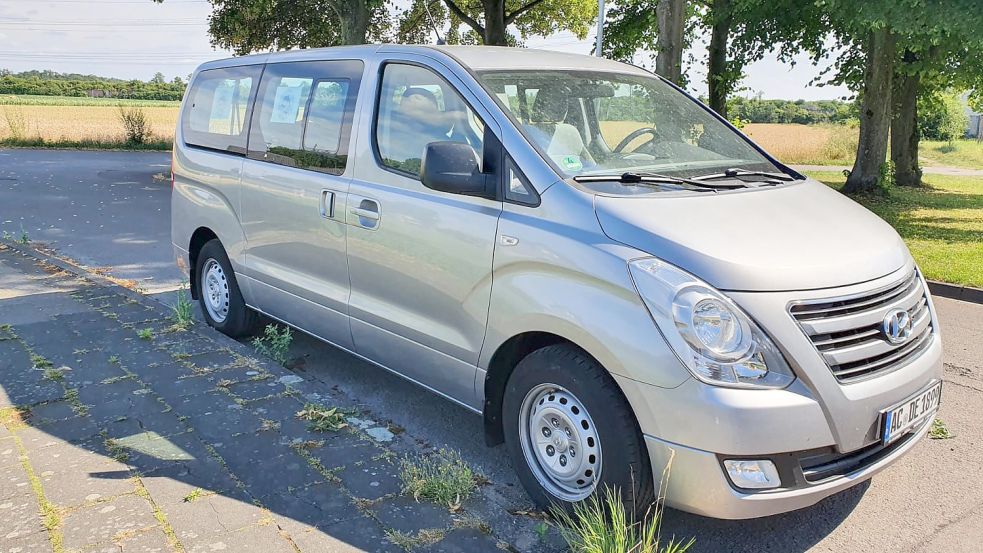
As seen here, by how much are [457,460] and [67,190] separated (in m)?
14.2

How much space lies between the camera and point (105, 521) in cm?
309

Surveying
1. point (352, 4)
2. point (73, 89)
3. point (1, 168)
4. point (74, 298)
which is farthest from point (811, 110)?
point (73, 89)

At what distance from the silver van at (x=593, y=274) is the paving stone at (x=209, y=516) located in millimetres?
1098

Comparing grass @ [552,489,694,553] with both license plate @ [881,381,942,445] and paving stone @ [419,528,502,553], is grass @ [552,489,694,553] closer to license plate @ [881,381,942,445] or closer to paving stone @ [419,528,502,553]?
paving stone @ [419,528,502,553]

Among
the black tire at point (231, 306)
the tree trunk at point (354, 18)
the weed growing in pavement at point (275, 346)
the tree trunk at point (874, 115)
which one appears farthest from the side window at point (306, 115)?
the tree trunk at point (874, 115)

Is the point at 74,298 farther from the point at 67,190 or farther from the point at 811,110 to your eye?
the point at 811,110

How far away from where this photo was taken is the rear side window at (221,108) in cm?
535

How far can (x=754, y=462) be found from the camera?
107 inches

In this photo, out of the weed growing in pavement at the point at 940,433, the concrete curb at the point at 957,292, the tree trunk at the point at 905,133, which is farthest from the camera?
the tree trunk at the point at 905,133

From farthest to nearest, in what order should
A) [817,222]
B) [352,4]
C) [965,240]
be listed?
[352,4]
[965,240]
[817,222]

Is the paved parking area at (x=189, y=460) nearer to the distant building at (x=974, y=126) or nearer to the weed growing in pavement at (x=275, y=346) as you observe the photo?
the weed growing in pavement at (x=275, y=346)

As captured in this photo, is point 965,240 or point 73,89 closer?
point 965,240

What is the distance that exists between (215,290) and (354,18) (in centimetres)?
1387

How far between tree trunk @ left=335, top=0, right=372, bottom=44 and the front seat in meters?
15.1
